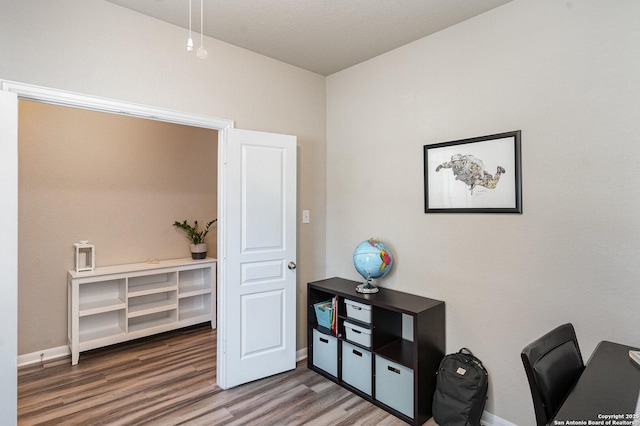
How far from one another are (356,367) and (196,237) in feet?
8.45

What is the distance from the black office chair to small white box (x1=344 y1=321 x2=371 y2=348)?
1398 mm

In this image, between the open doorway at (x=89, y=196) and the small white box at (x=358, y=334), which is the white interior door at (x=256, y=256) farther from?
the open doorway at (x=89, y=196)

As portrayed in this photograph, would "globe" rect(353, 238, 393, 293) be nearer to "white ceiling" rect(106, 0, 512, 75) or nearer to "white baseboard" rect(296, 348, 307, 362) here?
"white baseboard" rect(296, 348, 307, 362)

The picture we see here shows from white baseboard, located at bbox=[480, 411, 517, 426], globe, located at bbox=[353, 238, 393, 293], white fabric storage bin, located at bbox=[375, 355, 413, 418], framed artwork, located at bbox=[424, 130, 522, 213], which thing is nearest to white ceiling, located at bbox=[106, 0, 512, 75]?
framed artwork, located at bbox=[424, 130, 522, 213]

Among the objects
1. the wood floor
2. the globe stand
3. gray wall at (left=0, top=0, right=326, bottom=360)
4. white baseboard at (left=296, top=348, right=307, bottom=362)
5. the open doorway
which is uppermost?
gray wall at (left=0, top=0, right=326, bottom=360)

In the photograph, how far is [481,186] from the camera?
238cm

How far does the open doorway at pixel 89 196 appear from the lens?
326cm

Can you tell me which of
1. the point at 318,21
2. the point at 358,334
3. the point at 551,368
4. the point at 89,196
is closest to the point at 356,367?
the point at 358,334

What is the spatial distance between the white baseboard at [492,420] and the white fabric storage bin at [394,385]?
1.59ft

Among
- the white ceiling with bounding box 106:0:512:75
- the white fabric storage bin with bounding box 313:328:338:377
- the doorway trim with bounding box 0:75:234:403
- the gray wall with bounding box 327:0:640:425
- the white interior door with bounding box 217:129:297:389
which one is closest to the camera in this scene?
the gray wall with bounding box 327:0:640:425

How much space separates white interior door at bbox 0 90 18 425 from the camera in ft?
6.12

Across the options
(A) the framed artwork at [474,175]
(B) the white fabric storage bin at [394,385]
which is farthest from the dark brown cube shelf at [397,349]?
(A) the framed artwork at [474,175]

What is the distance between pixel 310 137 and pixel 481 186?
1.71m

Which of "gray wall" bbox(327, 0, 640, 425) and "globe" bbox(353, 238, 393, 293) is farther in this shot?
"globe" bbox(353, 238, 393, 293)
